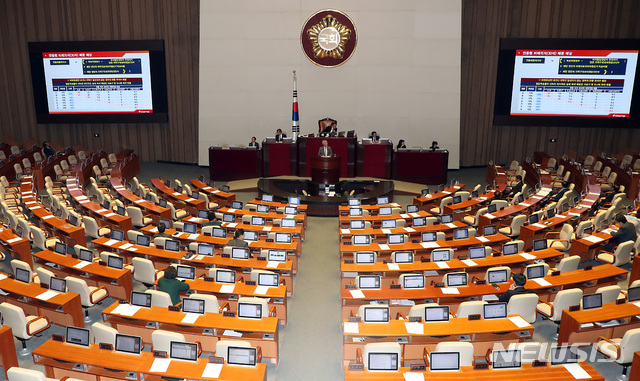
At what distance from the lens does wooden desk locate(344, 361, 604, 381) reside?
20.8 feet

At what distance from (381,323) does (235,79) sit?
16.2 metres

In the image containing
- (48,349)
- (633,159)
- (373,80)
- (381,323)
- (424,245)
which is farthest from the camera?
(373,80)

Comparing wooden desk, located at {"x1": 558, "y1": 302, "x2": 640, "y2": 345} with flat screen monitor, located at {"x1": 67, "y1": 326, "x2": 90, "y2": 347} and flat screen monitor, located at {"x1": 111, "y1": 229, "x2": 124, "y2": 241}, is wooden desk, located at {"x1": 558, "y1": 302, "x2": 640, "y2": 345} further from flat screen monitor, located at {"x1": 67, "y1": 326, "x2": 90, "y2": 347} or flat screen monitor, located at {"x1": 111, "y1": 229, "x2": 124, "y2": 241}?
flat screen monitor, located at {"x1": 111, "y1": 229, "x2": 124, "y2": 241}

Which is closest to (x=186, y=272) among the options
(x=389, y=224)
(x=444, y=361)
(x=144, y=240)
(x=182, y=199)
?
(x=144, y=240)

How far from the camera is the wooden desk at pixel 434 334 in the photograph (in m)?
7.43

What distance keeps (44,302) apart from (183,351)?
353 cm

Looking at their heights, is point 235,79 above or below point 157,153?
above

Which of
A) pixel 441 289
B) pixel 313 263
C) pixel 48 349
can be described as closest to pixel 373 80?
pixel 313 263

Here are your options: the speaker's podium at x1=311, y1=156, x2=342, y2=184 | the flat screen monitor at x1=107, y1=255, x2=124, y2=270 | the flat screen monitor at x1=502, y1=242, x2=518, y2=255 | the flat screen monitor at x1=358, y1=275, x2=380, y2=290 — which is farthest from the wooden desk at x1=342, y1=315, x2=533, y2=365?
the speaker's podium at x1=311, y1=156, x2=342, y2=184

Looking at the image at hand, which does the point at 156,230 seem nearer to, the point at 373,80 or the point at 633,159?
the point at 373,80

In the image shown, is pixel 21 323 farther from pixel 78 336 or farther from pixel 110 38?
pixel 110 38

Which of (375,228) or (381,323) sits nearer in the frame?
(381,323)

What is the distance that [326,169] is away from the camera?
1770 cm

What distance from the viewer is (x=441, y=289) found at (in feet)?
29.4
